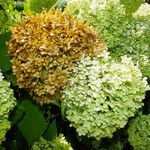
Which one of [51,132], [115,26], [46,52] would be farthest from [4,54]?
[115,26]

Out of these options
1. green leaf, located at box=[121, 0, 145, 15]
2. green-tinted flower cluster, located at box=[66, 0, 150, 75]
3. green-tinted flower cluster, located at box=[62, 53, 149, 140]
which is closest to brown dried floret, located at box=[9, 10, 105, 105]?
green-tinted flower cluster, located at box=[62, 53, 149, 140]

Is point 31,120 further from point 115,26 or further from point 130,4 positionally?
point 130,4

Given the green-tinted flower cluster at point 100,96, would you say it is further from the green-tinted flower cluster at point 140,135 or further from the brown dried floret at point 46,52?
the green-tinted flower cluster at point 140,135

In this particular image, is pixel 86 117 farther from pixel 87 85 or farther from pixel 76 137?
pixel 76 137

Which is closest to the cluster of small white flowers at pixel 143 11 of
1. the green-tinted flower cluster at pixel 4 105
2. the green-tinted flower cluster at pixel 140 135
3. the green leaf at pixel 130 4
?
the green leaf at pixel 130 4

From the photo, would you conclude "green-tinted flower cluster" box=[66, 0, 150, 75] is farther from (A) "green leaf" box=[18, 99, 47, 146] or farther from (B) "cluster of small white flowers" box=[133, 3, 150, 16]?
(A) "green leaf" box=[18, 99, 47, 146]
